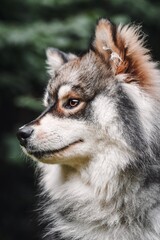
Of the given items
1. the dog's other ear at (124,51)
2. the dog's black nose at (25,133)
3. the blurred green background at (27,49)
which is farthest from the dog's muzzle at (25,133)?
the blurred green background at (27,49)

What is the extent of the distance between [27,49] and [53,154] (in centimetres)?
353

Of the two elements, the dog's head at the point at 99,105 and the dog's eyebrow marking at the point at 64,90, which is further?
the dog's eyebrow marking at the point at 64,90

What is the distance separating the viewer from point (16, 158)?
8922 millimetres

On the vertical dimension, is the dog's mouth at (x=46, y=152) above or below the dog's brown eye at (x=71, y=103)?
below

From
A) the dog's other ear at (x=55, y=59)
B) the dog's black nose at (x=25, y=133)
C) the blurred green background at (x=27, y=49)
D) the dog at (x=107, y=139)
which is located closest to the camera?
the dog at (x=107, y=139)

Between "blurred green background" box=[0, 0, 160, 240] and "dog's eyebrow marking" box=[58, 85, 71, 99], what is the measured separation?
79.4 inches

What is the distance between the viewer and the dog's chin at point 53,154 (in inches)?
218

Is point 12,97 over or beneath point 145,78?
over

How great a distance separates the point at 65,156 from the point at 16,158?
344 cm

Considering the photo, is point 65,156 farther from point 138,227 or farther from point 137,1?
point 137,1

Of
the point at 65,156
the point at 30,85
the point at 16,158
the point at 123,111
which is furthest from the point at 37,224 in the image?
the point at 30,85

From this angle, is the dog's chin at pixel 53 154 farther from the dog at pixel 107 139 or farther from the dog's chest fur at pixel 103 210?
the dog's chest fur at pixel 103 210

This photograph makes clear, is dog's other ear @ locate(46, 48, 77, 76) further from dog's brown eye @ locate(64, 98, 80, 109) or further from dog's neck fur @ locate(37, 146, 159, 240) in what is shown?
dog's neck fur @ locate(37, 146, 159, 240)

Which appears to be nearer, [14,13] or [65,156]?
[65,156]
